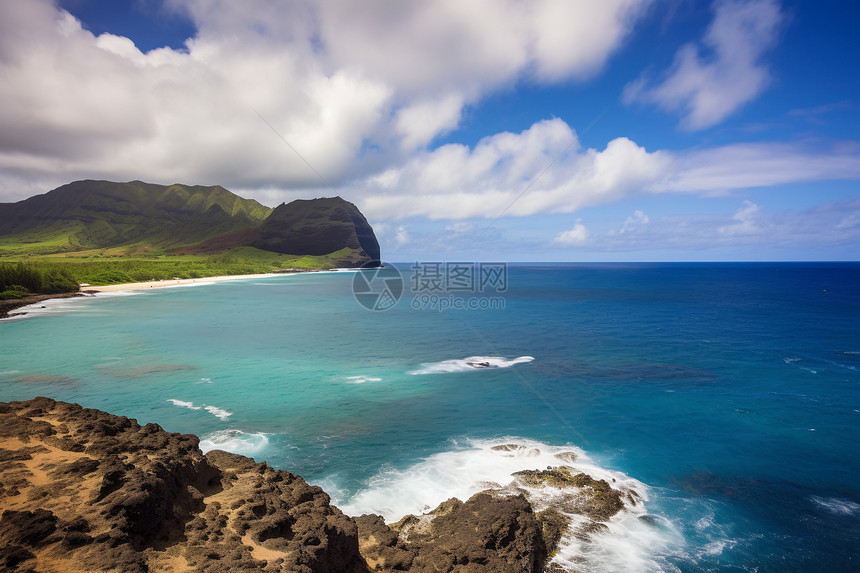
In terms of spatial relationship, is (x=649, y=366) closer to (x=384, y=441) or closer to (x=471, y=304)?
(x=384, y=441)

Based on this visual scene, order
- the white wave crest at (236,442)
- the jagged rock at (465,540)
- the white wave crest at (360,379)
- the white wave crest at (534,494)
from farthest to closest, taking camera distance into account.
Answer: the white wave crest at (360,379) < the white wave crest at (236,442) < the white wave crest at (534,494) < the jagged rock at (465,540)

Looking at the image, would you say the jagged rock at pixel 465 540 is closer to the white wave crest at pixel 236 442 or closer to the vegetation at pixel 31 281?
the white wave crest at pixel 236 442

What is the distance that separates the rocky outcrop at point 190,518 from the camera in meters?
6.47

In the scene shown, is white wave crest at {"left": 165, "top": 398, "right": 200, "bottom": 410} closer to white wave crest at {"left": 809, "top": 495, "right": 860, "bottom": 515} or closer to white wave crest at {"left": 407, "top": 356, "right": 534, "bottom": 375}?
white wave crest at {"left": 407, "top": 356, "right": 534, "bottom": 375}

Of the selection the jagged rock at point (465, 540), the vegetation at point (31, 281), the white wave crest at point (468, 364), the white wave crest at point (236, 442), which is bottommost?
the white wave crest at point (236, 442)

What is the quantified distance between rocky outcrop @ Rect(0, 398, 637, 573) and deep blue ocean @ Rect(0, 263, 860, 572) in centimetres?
243

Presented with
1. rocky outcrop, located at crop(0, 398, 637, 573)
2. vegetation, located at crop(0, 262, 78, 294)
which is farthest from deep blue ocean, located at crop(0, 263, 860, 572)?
vegetation, located at crop(0, 262, 78, 294)

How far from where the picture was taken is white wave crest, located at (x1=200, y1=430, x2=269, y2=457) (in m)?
16.9

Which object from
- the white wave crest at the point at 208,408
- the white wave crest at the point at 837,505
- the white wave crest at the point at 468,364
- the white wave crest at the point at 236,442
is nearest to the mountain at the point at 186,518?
the white wave crest at the point at 236,442

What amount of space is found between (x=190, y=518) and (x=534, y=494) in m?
10.0

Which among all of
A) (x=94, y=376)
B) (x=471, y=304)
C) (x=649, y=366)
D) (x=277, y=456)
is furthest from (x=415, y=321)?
(x=277, y=456)

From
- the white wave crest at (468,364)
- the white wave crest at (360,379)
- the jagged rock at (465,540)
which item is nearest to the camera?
the jagged rock at (465,540)

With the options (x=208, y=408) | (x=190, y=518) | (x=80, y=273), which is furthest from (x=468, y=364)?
(x=80, y=273)

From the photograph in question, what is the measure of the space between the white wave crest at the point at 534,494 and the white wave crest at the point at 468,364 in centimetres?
1175
